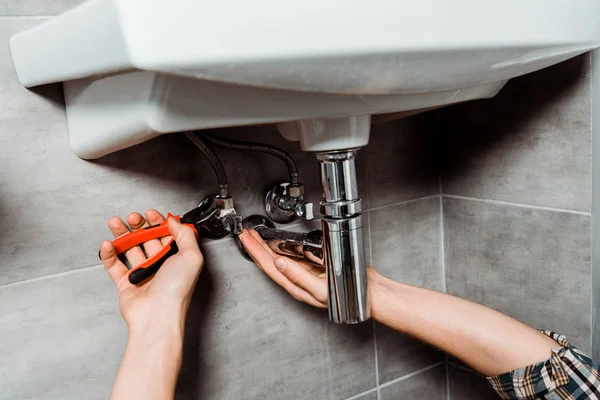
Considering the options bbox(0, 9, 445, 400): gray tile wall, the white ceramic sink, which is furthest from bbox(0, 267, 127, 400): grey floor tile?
the white ceramic sink

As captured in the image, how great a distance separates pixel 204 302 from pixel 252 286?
82 millimetres

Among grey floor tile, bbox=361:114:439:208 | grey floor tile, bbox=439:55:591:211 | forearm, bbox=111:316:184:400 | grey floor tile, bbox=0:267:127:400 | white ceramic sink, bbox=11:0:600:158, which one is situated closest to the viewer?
white ceramic sink, bbox=11:0:600:158

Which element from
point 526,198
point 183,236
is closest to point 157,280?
point 183,236

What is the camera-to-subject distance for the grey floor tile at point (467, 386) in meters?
1.04

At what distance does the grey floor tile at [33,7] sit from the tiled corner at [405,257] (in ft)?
1.86

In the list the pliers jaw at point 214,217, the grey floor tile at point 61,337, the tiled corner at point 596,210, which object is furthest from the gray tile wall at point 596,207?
the grey floor tile at point 61,337

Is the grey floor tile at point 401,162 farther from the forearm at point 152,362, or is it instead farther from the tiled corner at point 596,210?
the forearm at point 152,362

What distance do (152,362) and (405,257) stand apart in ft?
1.84

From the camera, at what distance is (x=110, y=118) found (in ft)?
1.92

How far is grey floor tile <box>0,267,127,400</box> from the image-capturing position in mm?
700

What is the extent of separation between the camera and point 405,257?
3.42ft

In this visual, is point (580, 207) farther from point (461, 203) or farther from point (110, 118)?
point (110, 118)

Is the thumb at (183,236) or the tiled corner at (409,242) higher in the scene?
the thumb at (183,236)

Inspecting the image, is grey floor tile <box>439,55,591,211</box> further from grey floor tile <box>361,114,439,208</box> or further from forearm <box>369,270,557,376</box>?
forearm <box>369,270,557,376</box>
